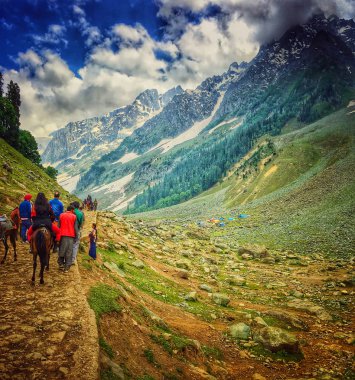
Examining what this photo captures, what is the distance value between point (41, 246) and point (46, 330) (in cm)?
429

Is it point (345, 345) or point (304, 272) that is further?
point (304, 272)

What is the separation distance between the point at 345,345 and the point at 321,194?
58645 mm

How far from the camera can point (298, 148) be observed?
118 metres

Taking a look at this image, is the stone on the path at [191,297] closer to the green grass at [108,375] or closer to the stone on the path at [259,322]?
the stone on the path at [259,322]

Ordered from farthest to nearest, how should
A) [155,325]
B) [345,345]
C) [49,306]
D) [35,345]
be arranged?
[345,345], [155,325], [49,306], [35,345]

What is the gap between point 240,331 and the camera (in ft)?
46.9

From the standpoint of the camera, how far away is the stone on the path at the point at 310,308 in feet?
57.7

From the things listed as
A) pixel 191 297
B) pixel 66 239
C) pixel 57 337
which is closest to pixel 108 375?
pixel 57 337

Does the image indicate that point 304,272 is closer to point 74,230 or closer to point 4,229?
point 74,230

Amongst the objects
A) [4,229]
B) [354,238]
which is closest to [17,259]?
[4,229]

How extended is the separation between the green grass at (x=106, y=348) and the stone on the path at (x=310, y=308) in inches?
587

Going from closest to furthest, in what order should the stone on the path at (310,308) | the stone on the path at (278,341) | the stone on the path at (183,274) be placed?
the stone on the path at (278,341)
the stone on the path at (310,308)
the stone on the path at (183,274)

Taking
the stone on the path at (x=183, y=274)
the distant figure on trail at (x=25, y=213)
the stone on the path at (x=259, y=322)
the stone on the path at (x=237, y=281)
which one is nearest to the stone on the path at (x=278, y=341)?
the stone on the path at (x=259, y=322)

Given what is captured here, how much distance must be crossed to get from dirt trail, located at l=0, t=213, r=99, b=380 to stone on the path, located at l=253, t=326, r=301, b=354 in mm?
8808
